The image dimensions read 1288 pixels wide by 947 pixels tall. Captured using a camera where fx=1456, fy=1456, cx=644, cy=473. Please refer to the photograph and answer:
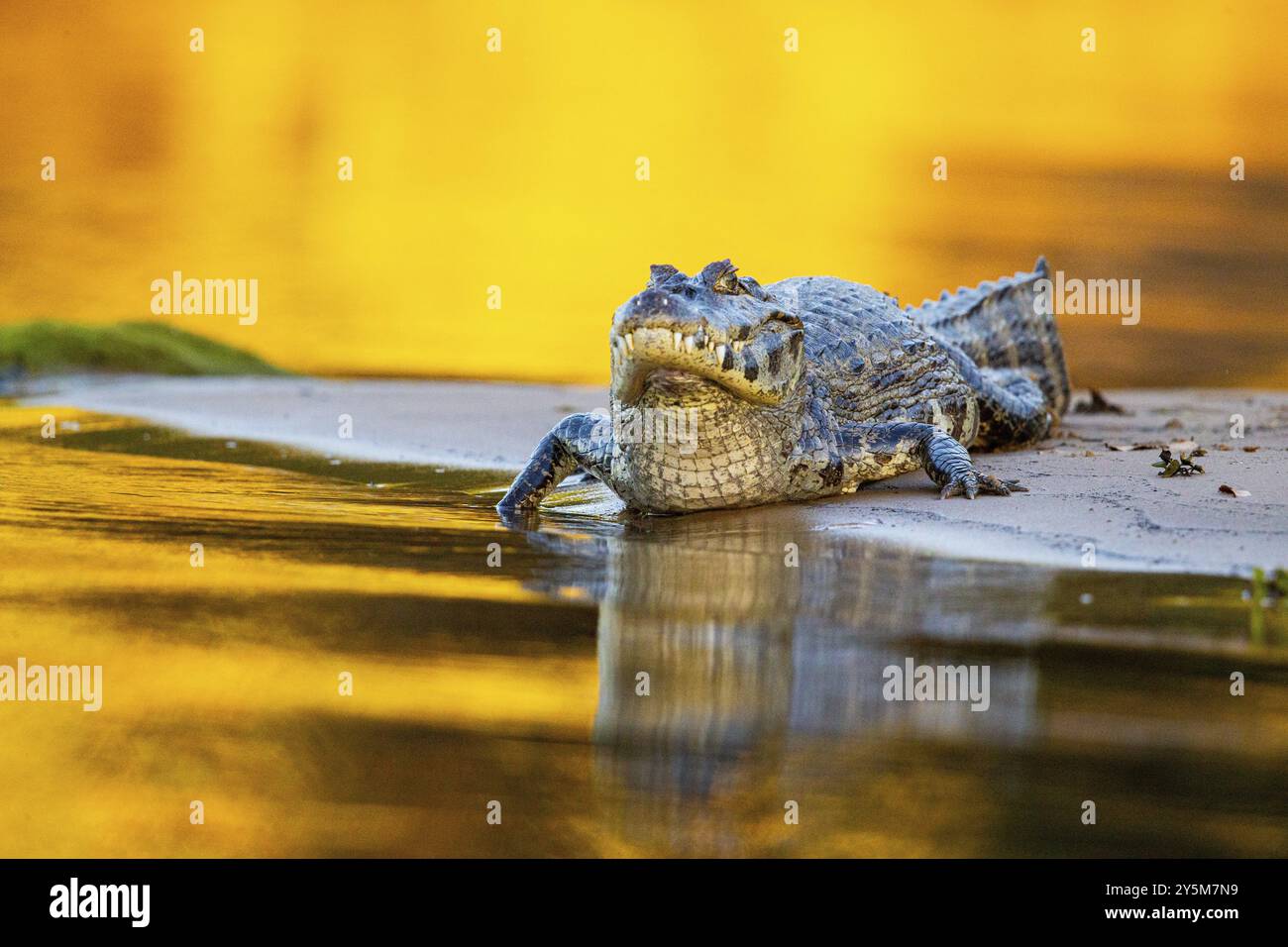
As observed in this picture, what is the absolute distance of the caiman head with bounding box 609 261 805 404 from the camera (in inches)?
222

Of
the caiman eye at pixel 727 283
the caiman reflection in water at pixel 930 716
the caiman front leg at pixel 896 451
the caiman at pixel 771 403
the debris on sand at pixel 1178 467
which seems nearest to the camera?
the caiman reflection in water at pixel 930 716

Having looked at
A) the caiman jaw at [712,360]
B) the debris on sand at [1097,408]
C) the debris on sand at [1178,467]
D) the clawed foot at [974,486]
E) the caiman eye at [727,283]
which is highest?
the caiman eye at [727,283]

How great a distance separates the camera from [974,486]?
6.44 m

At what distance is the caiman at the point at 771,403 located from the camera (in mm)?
5844

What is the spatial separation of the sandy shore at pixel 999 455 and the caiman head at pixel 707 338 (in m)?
0.67

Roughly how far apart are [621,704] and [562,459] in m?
3.43

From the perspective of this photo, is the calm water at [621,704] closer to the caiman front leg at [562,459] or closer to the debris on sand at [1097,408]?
the caiman front leg at [562,459]

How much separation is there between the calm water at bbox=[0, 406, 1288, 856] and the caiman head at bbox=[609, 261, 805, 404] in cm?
66

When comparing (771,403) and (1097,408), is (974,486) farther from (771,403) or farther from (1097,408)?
(1097,408)

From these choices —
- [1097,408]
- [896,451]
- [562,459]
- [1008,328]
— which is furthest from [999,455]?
[1097,408]

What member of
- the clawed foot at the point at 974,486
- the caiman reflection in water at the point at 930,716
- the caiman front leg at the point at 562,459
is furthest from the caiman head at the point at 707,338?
the caiman reflection in water at the point at 930,716

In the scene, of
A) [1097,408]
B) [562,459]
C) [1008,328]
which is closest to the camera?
[562,459]
